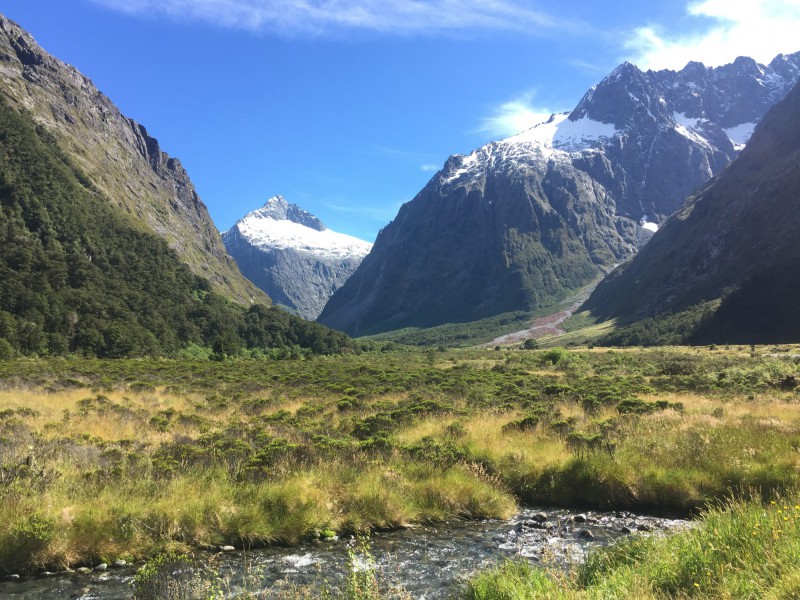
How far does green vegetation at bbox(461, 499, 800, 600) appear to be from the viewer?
537 cm

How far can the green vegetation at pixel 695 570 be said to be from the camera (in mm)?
5371

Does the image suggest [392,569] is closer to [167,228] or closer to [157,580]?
[157,580]

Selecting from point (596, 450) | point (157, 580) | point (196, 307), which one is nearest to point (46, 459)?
point (157, 580)

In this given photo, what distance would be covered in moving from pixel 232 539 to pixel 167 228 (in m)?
200

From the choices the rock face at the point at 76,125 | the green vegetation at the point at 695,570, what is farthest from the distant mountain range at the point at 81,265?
the green vegetation at the point at 695,570

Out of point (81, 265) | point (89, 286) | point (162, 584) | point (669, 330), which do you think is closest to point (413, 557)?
point (162, 584)

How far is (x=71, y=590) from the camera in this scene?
26.6 ft

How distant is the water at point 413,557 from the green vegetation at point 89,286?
65.8 metres

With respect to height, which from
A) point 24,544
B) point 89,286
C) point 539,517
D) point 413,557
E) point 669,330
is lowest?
point 669,330

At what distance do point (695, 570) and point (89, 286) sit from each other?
110 m

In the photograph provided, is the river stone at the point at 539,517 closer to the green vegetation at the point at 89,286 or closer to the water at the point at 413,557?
the water at the point at 413,557

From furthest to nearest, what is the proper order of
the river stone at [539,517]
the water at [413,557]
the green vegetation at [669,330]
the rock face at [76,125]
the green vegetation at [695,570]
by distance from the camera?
the rock face at [76,125] < the green vegetation at [669,330] < the river stone at [539,517] < the water at [413,557] < the green vegetation at [695,570]

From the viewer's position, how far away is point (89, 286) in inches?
3716

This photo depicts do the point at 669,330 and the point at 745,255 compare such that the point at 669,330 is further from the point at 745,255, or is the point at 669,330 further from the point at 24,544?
the point at 24,544
